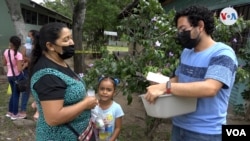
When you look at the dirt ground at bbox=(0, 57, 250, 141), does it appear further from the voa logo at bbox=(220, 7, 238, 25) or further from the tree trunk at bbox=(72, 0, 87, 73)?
the tree trunk at bbox=(72, 0, 87, 73)

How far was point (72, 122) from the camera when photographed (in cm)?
214

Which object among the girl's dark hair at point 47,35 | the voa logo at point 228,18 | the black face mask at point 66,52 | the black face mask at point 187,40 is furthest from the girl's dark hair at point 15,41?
the black face mask at point 187,40

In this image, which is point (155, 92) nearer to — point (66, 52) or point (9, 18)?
point (66, 52)

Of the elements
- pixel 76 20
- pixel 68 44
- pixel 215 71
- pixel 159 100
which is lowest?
pixel 159 100

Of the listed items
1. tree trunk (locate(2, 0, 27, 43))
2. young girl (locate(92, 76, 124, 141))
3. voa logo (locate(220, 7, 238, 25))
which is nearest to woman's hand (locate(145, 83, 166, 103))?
young girl (locate(92, 76, 124, 141))

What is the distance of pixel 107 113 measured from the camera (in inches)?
116

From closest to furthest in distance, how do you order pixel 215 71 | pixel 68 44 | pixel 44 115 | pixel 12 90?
1. pixel 215 71
2. pixel 44 115
3. pixel 68 44
4. pixel 12 90

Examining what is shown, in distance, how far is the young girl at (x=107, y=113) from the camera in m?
2.94

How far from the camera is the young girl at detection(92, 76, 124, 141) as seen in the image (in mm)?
2939

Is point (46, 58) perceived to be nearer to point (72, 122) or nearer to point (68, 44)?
point (68, 44)

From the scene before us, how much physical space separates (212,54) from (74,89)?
35.4 inches

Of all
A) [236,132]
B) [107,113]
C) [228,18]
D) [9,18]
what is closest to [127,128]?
[228,18]

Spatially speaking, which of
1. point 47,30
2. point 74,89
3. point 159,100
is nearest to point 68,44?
point 47,30

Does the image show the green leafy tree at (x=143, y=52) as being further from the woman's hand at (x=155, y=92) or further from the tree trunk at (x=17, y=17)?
the tree trunk at (x=17, y=17)
